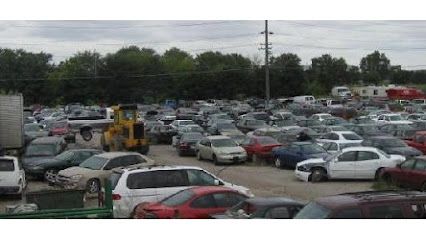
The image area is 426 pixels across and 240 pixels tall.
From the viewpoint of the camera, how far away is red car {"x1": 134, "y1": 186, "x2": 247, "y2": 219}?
14109 mm

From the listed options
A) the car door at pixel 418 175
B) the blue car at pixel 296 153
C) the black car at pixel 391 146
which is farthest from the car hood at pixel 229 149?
the car door at pixel 418 175

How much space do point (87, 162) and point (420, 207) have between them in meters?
14.9

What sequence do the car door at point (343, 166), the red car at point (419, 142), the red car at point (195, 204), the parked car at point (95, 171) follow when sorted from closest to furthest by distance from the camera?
the red car at point (195, 204), the parked car at point (95, 171), the car door at point (343, 166), the red car at point (419, 142)

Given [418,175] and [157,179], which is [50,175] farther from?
[418,175]

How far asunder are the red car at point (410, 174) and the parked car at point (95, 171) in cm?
860

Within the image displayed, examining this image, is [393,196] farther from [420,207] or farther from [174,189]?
[174,189]

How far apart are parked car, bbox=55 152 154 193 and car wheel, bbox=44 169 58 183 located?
21.6 inches

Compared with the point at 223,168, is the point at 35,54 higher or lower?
higher

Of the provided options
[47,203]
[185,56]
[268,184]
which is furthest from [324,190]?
[185,56]

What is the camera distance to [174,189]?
57.8ft

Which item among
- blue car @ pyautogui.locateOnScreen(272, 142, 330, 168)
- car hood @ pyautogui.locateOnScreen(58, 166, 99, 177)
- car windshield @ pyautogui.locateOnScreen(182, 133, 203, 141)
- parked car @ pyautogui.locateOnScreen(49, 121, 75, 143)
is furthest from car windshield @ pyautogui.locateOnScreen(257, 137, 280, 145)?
parked car @ pyautogui.locateOnScreen(49, 121, 75, 143)

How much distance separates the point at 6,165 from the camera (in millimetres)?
22844

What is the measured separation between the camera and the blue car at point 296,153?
2851 cm

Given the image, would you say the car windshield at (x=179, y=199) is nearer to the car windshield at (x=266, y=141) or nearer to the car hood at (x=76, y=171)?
the car hood at (x=76, y=171)
